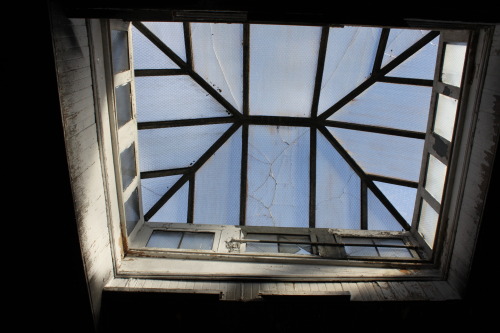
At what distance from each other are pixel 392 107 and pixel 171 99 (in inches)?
142

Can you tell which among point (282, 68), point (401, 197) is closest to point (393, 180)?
point (401, 197)

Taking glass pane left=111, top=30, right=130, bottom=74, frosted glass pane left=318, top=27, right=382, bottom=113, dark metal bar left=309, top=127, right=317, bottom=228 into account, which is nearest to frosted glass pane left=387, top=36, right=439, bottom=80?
frosted glass pane left=318, top=27, right=382, bottom=113

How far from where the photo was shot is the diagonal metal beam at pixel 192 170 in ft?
23.8

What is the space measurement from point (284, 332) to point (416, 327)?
1608mm

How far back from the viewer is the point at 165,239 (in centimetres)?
667

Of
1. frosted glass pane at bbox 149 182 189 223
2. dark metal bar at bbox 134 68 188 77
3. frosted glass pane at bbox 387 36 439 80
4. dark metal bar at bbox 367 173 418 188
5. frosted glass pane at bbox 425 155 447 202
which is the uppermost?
frosted glass pane at bbox 387 36 439 80

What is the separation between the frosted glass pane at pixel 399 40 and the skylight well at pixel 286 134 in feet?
0.05

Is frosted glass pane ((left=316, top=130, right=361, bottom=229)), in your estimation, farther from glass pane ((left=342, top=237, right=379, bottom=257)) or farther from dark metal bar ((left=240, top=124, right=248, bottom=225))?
dark metal bar ((left=240, top=124, right=248, bottom=225))

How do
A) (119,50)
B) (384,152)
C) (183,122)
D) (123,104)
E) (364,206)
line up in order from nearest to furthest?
(119,50) < (123,104) < (183,122) < (384,152) < (364,206)

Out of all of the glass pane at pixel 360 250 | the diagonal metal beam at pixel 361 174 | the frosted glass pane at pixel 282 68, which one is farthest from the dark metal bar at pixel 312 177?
the glass pane at pixel 360 250

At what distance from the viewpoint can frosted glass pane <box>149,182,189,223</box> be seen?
728 centimetres

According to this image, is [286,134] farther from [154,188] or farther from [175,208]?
[154,188]

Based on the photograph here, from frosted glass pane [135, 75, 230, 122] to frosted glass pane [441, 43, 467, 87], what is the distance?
356cm

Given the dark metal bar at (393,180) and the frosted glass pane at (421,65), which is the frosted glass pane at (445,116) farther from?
the dark metal bar at (393,180)
